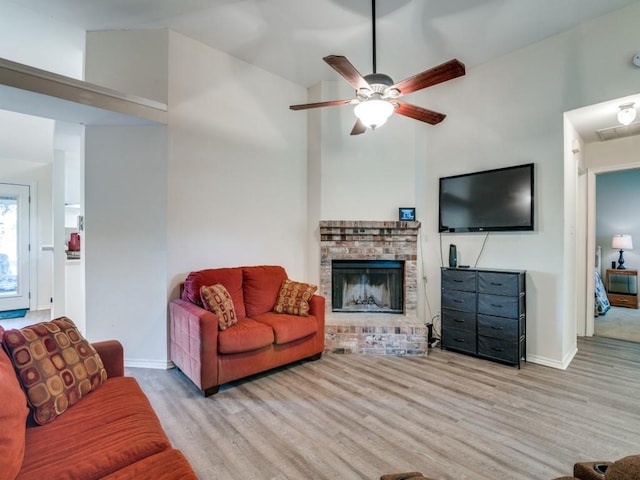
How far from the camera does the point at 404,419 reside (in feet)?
7.20

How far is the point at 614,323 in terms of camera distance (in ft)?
15.3

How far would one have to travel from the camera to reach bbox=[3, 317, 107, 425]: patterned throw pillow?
139cm

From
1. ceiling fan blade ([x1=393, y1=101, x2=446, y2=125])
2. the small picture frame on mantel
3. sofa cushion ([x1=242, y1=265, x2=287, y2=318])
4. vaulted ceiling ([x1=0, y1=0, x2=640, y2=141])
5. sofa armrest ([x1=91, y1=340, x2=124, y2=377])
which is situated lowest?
sofa armrest ([x1=91, y1=340, x2=124, y2=377])

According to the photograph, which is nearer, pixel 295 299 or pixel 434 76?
pixel 434 76

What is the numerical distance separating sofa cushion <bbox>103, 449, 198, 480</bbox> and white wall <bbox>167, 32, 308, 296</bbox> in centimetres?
218

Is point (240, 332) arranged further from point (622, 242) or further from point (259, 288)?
point (622, 242)

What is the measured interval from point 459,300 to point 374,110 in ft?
7.55

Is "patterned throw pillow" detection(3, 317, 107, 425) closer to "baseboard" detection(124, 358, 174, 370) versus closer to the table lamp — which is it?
"baseboard" detection(124, 358, 174, 370)

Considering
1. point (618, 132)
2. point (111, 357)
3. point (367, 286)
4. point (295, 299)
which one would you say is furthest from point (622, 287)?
point (111, 357)

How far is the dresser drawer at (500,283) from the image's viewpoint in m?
3.01

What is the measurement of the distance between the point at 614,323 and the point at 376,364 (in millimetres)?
4164

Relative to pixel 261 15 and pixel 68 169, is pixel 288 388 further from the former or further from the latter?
pixel 68 169

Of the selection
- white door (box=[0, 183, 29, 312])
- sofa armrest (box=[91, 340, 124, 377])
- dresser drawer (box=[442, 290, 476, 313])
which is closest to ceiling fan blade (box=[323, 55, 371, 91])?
sofa armrest (box=[91, 340, 124, 377])

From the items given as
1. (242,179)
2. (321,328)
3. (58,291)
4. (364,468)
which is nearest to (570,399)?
(364,468)
